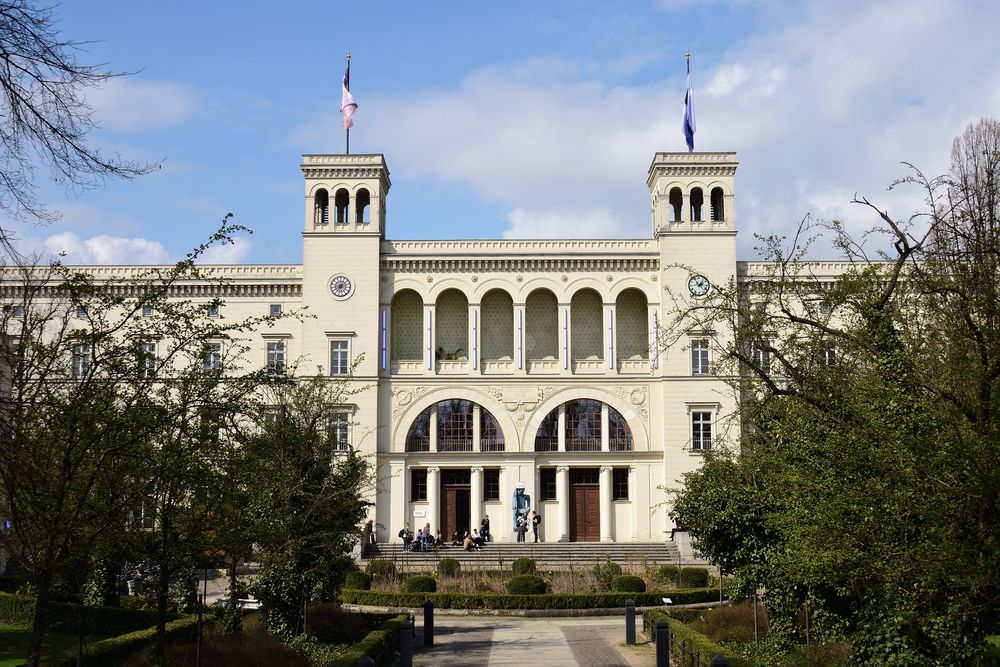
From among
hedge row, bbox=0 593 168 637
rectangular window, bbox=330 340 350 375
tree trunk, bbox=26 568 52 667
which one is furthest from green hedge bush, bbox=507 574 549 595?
tree trunk, bbox=26 568 52 667

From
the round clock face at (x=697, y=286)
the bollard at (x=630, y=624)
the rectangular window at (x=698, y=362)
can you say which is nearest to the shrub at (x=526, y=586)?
the bollard at (x=630, y=624)

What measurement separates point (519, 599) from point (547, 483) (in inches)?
653

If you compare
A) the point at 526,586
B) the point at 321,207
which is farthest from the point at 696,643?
the point at 321,207

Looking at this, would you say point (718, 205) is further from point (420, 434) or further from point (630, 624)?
point (630, 624)

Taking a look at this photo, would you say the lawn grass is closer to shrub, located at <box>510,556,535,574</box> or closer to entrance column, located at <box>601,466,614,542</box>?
shrub, located at <box>510,556,535,574</box>

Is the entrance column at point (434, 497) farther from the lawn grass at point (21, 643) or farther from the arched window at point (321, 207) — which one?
the lawn grass at point (21, 643)

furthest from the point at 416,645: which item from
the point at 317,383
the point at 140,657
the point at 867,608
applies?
the point at 867,608

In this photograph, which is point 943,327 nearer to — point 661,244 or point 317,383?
point 317,383

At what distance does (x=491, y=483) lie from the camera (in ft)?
165

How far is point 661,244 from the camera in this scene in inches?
1986

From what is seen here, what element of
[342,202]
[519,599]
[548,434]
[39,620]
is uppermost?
[342,202]

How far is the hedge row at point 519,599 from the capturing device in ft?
109

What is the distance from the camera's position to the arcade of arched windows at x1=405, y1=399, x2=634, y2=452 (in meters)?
49.8

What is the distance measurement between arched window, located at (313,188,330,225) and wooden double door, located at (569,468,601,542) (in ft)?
58.4
